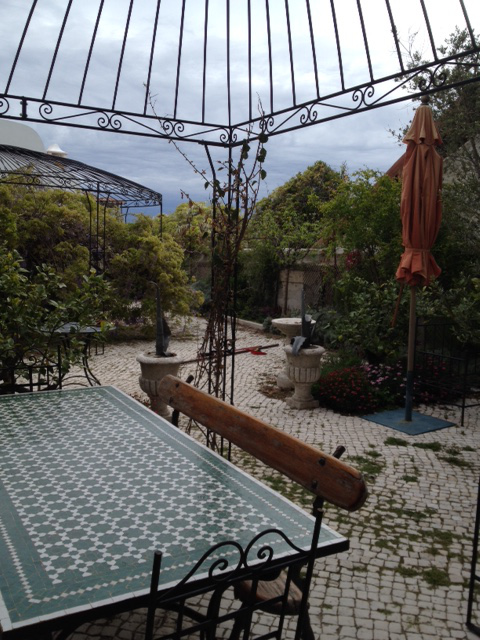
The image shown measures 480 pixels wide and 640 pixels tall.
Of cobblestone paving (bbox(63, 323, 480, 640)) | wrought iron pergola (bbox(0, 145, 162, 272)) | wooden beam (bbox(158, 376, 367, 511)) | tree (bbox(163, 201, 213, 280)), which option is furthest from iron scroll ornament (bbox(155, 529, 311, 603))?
tree (bbox(163, 201, 213, 280))

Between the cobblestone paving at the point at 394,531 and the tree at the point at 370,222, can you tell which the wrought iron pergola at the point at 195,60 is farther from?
the tree at the point at 370,222

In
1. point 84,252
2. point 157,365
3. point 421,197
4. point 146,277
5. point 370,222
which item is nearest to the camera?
point 157,365

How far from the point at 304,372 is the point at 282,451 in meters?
4.56

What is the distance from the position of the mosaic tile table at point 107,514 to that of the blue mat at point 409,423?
3.90 meters

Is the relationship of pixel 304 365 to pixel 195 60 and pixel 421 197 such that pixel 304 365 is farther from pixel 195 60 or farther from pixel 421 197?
pixel 195 60

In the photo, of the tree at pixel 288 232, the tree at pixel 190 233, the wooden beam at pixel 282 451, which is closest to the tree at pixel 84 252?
the tree at pixel 190 233

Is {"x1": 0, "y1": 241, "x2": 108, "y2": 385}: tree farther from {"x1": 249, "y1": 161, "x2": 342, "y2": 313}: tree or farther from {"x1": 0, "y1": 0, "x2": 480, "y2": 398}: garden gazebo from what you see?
{"x1": 249, "y1": 161, "x2": 342, "y2": 313}: tree

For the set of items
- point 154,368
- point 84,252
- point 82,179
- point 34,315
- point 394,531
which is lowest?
point 394,531

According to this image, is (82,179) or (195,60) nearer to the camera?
(195,60)

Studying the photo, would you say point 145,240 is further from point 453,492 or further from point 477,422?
point 453,492

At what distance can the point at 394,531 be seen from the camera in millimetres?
3969

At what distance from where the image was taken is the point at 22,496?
2283 mm

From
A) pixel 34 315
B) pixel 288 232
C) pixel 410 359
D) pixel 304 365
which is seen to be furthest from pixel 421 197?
pixel 288 232

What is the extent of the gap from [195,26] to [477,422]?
5273 mm
